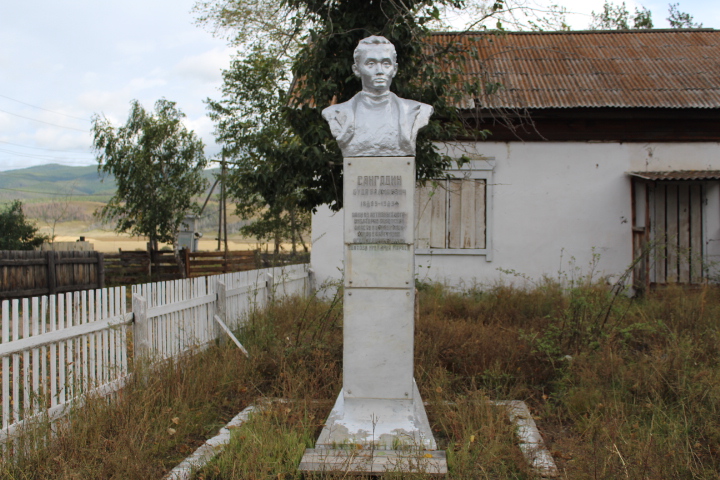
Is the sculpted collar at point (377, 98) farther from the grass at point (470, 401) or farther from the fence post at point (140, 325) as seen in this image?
the fence post at point (140, 325)

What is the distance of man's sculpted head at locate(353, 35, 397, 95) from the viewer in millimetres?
4332

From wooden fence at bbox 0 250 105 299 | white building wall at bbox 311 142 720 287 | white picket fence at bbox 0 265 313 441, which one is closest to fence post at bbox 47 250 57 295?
wooden fence at bbox 0 250 105 299

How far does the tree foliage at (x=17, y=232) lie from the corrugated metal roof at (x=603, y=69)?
15186 millimetres

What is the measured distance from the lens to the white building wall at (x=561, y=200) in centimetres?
1076

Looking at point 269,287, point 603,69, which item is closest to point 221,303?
point 269,287

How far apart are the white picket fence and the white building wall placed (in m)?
5.21

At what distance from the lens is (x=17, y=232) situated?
19750 mm

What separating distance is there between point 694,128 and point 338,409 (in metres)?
9.45

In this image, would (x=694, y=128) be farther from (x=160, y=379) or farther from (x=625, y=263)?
(x=160, y=379)

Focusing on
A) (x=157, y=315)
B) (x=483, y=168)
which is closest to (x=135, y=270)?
(x=483, y=168)

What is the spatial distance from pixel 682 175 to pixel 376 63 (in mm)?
7545

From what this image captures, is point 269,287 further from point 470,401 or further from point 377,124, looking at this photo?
point 377,124

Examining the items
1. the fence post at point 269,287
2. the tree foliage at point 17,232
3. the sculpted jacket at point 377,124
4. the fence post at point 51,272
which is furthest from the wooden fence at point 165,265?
the sculpted jacket at point 377,124

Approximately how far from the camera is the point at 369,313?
13.9 ft
